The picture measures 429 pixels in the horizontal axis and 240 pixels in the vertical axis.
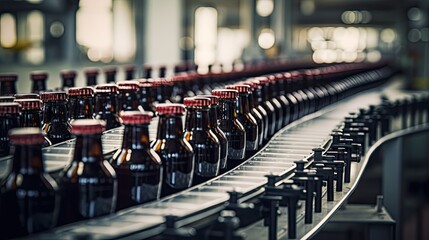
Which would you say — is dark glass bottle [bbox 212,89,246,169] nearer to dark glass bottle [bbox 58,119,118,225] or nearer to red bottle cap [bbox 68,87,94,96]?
red bottle cap [bbox 68,87,94,96]

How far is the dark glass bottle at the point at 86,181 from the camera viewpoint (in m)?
1.36

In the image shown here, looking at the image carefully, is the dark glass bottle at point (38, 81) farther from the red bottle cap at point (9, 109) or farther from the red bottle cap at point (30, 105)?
the red bottle cap at point (9, 109)

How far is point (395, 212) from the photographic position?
160 inches

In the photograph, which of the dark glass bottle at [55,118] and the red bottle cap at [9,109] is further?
the dark glass bottle at [55,118]

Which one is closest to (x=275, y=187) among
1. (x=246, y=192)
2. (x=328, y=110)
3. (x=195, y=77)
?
Answer: (x=246, y=192)

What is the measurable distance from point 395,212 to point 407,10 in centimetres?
880

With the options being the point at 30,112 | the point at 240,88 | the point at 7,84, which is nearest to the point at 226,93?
the point at 240,88

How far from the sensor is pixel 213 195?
5.16 feet

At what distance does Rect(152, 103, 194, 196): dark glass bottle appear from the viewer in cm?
167

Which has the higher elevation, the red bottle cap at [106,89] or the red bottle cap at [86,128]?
the red bottle cap at [106,89]

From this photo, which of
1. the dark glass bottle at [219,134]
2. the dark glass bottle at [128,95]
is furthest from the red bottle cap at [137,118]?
the dark glass bottle at [128,95]

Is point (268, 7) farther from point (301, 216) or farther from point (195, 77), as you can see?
point (301, 216)

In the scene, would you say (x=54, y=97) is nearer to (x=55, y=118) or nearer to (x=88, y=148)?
(x=55, y=118)

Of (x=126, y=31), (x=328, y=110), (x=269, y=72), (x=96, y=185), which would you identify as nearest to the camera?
(x=96, y=185)
